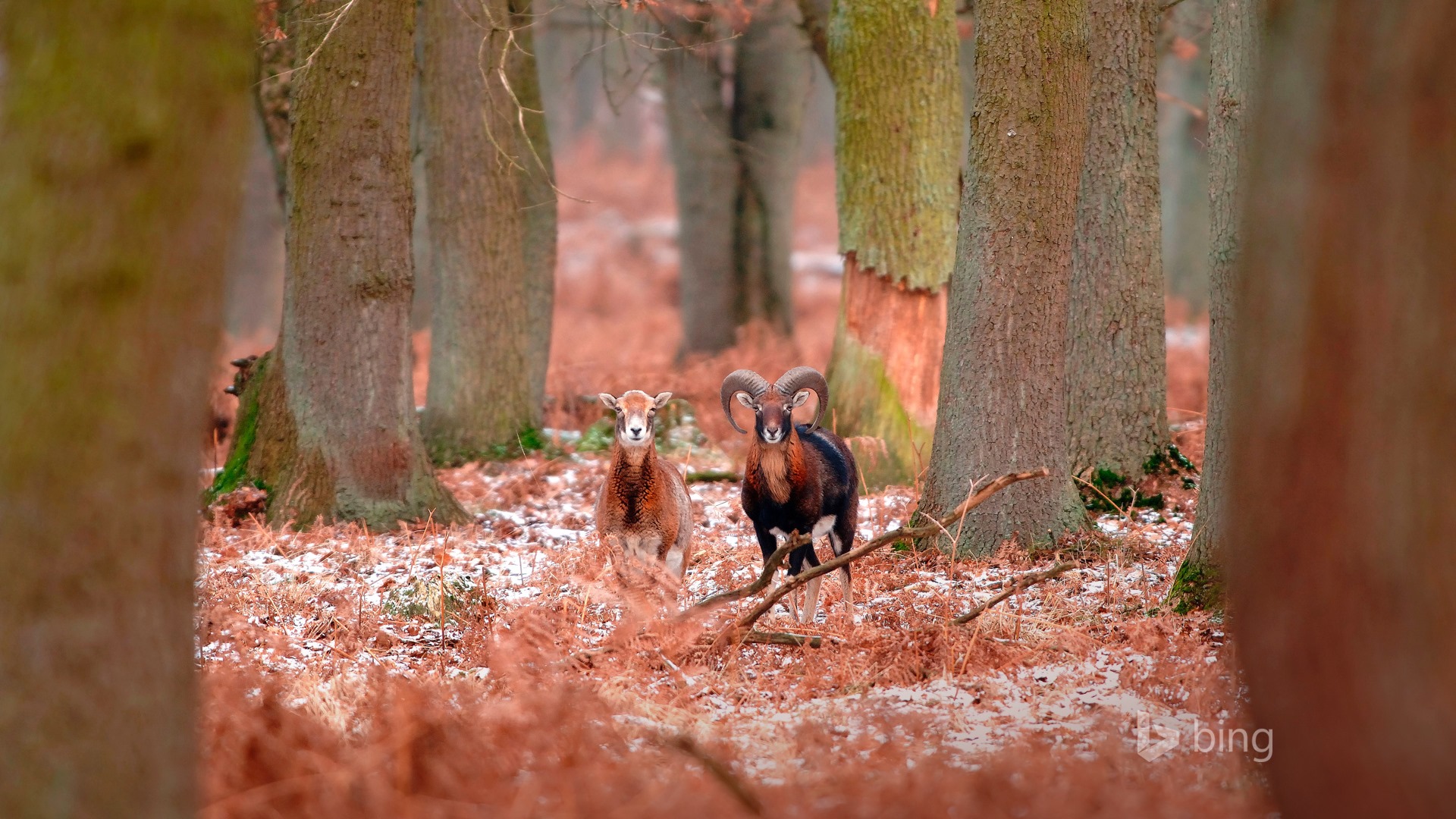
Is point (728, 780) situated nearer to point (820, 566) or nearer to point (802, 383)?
point (820, 566)

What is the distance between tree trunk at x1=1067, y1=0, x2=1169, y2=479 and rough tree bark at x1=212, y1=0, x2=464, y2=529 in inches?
225

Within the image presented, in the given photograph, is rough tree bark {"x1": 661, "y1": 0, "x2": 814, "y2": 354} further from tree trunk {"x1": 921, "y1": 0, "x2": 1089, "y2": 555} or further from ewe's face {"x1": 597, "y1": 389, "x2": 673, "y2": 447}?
ewe's face {"x1": 597, "y1": 389, "x2": 673, "y2": 447}

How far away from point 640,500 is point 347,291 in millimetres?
3395

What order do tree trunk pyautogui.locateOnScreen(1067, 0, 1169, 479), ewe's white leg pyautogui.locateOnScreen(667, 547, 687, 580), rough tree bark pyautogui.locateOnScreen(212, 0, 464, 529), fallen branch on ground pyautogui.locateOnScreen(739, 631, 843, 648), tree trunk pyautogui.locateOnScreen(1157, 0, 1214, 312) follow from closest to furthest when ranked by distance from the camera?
1. fallen branch on ground pyautogui.locateOnScreen(739, 631, 843, 648)
2. ewe's white leg pyautogui.locateOnScreen(667, 547, 687, 580)
3. rough tree bark pyautogui.locateOnScreen(212, 0, 464, 529)
4. tree trunk pyautogui.locateOnScreen(1067, 0, 1169, 479)
5. tree trunk pyautogui.locateOnScreen(1157, 0, 1214, 312)

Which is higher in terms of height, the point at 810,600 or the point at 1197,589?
the point at 1197,589

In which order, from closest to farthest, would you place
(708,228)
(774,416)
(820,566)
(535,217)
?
(820,566)
(774,416)
(535,217)
(708,228)

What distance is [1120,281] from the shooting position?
11.4m

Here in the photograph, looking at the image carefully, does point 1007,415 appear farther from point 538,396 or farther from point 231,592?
point 538,396

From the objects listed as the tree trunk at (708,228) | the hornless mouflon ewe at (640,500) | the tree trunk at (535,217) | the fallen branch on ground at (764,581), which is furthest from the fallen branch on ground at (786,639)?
the tree trunk at (708,228)

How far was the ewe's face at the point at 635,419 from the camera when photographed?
9.12m

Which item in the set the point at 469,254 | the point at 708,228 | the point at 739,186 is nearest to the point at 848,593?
the point at 469,254

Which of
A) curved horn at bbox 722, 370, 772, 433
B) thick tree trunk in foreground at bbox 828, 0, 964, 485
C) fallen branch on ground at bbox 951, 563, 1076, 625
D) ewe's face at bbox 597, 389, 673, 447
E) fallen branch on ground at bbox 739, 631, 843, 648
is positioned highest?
thick tree trunk in foreground at bbox 828, 0, 964, 485

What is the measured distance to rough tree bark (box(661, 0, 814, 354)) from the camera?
22.8m

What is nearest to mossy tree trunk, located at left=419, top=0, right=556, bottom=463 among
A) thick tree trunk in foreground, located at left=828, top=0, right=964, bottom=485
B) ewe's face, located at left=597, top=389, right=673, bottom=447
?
thick tree trunk in foreground, located at left=828, top=0, right=964, bottom=485
